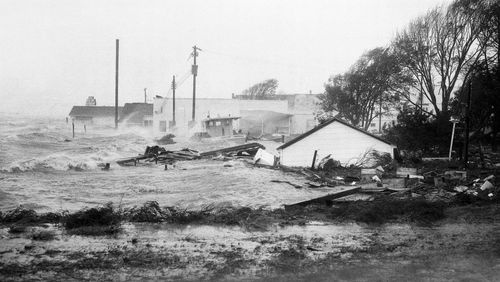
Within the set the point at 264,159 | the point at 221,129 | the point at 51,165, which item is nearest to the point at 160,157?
the point at 51,165

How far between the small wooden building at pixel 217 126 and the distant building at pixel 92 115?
1798 inches

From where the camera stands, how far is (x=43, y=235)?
814 cm

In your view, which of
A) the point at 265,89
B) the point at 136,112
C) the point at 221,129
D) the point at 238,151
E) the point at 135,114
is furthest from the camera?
the point at 265,89

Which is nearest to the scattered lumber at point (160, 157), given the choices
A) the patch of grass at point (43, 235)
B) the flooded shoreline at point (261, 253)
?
the flooded shoreline at point (261, 253)

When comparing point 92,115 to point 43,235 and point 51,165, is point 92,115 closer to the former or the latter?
point 51,165

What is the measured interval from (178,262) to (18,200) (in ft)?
29.3

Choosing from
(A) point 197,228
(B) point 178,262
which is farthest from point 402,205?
(B) point 178,262

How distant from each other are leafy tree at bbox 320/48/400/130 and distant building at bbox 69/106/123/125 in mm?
55602

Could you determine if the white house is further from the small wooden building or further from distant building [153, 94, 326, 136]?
distant building [153, 94, 326, 136]

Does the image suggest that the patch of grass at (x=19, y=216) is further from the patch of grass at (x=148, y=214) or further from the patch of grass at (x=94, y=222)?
the patch of grass at (x=148, y=214)

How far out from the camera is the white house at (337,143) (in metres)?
22.0

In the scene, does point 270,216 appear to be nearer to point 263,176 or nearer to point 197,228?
point 197,228

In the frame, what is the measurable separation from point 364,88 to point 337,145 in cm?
2133

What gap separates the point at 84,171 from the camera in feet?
71.3
